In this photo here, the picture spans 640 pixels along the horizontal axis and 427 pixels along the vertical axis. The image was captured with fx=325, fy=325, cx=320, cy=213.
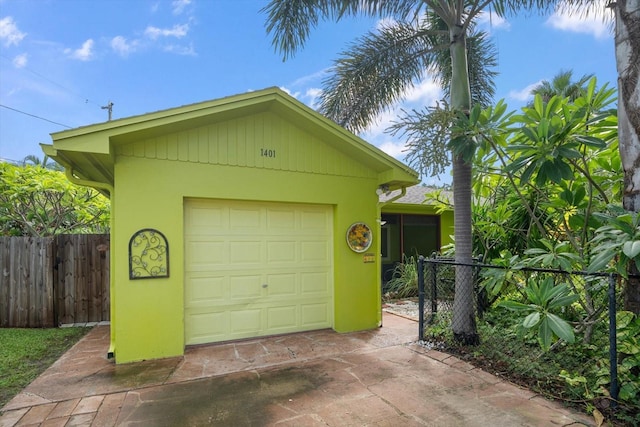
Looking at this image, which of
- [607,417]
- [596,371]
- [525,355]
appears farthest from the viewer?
[525,355]

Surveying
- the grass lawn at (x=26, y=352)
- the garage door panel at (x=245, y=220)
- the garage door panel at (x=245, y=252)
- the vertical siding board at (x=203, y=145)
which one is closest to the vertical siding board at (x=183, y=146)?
the vertical siding board at (x=203, y=145)

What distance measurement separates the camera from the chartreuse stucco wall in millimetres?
4293

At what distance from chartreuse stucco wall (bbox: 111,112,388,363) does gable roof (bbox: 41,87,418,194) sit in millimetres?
140

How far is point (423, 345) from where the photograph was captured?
483 centimetres

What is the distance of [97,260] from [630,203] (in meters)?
7.74

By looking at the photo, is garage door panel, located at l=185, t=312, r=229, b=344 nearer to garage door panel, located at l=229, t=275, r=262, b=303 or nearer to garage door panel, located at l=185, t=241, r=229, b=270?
Result: garage door panel, located at l=229, t=275, r=262, b=303

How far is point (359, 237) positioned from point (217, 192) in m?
2.51

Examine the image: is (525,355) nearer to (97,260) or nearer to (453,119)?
(453,119)

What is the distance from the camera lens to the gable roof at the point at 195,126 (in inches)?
152

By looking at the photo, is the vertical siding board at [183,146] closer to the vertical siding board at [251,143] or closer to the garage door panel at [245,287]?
the vertical siding board at [251,143]

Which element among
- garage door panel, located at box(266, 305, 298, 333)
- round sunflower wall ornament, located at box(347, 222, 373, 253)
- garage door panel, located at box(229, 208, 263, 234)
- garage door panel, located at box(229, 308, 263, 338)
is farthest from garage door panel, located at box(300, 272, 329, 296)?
garage door panel, located at box(229, 208, 263, 234)

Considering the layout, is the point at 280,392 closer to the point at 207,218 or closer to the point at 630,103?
the point at 207,218

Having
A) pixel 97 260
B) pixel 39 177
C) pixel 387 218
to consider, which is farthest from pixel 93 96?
pixel 387 218

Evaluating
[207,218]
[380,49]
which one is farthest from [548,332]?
[380,49]
